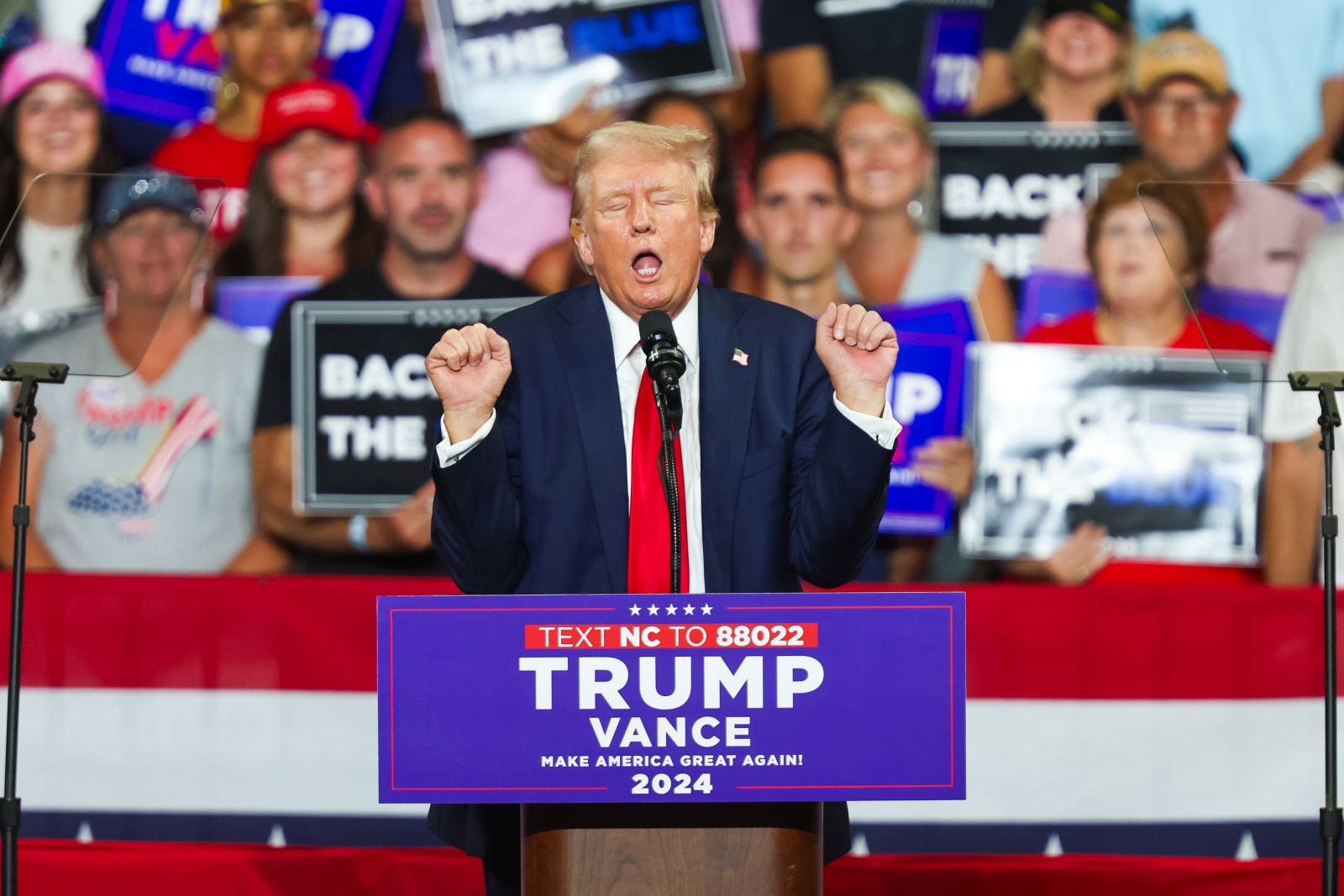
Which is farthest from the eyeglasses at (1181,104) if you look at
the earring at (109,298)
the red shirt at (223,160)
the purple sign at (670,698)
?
the purple sign at (670,698)

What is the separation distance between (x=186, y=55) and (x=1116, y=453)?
8.80 feet

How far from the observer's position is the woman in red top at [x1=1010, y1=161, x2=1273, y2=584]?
154 inches

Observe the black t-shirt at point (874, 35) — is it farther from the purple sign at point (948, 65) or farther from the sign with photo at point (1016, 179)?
the sign with photo at point (1016, 179)

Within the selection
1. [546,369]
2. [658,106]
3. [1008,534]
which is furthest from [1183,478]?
[546,369]

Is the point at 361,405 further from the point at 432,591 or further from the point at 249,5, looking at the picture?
the point at 249,5

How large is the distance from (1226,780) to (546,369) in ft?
7.20

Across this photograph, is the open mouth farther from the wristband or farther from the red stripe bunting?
the wristband

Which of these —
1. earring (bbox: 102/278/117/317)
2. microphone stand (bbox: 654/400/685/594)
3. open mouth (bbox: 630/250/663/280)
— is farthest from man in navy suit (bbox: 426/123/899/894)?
earring (bbox: 102/278/117/317)

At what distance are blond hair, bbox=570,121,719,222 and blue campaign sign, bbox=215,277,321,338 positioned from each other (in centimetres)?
211

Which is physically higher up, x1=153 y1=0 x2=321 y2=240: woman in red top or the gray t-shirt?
x1=153 y1=0 x2=321 y2=240: woman in red top

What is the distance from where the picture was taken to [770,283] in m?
4.04

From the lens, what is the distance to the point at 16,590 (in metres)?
2.63

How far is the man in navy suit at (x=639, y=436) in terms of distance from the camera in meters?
1.93

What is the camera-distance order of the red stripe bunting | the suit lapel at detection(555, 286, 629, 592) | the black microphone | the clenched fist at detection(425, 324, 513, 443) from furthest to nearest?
the red stripe bunting
the suit lapel at detection(555, 286, 629, 592)
the clenched fist at detection(425, 324, 513, 443)
the black microphone
